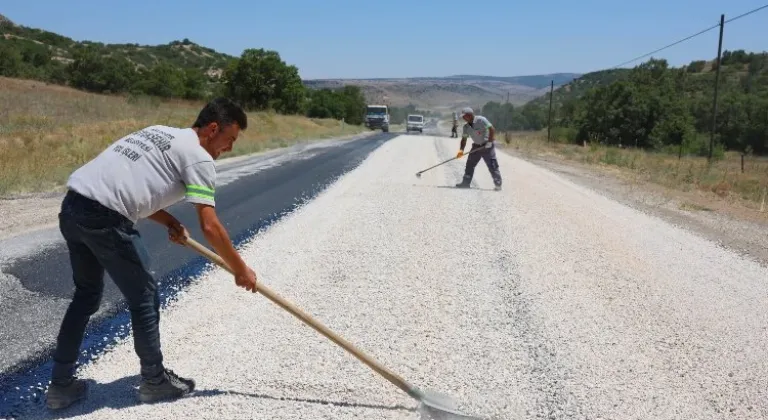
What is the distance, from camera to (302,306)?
501cm

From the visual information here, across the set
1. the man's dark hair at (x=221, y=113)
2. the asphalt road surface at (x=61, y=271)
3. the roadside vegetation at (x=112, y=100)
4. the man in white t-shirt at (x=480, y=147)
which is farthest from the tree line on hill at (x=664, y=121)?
the man's dark hair at (x=221, y=113)

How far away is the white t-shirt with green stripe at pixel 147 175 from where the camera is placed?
3.01 meters

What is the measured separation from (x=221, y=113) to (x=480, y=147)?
9.72 metres

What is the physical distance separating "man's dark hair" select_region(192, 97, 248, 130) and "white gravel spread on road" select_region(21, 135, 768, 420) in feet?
4.80

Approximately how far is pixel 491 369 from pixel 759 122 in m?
53.3

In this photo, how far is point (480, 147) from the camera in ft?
41.2

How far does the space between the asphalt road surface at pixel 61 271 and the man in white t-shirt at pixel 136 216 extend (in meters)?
0.81

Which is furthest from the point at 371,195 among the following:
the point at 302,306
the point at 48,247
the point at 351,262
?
the point at 302,306

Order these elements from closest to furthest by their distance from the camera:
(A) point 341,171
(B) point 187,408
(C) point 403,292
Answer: (B) point 187,408
(C) point 403,292
(A) point 341,171

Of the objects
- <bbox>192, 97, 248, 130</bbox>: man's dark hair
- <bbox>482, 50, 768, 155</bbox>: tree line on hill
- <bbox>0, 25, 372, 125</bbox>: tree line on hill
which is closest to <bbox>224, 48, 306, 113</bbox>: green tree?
<bbox>0, 25, 372, 125</bbox>: tree line on hill

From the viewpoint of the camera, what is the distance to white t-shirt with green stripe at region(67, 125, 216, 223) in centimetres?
301

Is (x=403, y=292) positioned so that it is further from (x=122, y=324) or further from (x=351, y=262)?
(x=122, y=324)

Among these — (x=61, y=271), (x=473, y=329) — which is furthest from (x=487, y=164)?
(x=61, y=271)

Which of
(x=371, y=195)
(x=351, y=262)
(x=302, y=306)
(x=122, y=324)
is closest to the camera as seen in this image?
(x=122, y=324)
